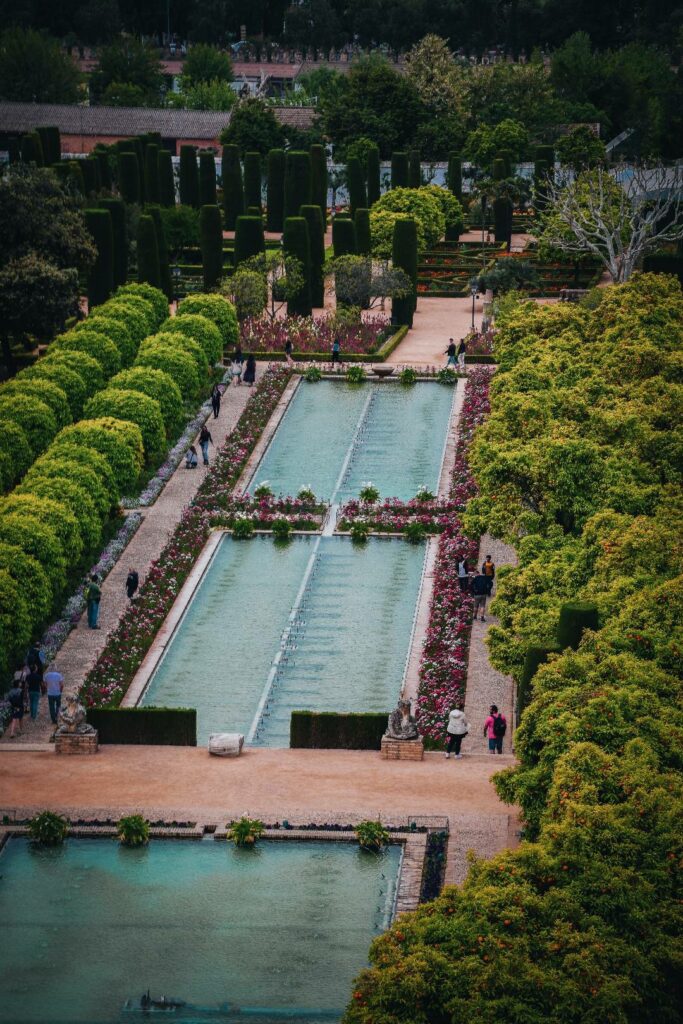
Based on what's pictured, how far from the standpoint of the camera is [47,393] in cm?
5719

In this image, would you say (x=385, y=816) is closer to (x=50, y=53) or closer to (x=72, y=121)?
(x=72, y=121)

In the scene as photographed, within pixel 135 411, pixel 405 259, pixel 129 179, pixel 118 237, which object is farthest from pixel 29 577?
pixel 129 179

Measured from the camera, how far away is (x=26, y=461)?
53.7 metres

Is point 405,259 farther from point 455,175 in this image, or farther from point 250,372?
point 455,175

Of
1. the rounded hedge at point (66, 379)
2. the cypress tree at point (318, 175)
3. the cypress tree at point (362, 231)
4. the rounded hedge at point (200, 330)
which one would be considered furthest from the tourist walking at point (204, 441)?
the cypress tree at point (318, 175)

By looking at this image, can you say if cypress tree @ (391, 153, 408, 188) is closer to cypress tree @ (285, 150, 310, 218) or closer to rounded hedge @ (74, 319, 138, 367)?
cypress tree @ (285, 150, 310, 218)

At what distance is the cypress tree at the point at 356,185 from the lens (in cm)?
9525

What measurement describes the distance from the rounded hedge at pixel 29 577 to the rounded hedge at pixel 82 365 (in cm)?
1838

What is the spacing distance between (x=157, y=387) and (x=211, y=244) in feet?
80.7

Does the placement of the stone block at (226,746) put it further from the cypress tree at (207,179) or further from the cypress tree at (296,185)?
the cypress tree at (207,179)

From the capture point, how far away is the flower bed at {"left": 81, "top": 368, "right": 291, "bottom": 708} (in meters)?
43.2

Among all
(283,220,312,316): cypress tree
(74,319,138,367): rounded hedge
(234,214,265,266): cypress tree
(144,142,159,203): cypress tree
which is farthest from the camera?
(144,142,159,203): cypress tree

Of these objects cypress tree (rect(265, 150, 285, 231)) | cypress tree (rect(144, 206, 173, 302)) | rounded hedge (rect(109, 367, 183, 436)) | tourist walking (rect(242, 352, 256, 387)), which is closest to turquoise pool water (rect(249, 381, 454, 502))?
tourist walking (rect(242, 352, 256, 387))

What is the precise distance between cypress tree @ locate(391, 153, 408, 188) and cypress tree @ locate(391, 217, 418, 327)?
66.1 ft
